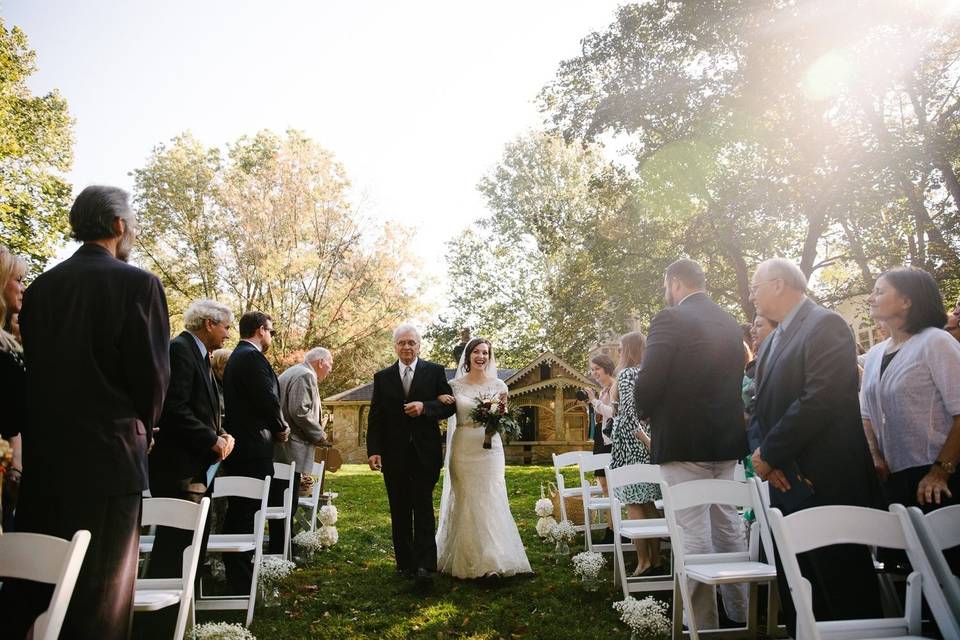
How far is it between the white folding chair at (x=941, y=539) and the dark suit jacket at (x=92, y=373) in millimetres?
3359

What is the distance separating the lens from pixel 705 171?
61.8ft

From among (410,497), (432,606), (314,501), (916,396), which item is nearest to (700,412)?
(916,396)

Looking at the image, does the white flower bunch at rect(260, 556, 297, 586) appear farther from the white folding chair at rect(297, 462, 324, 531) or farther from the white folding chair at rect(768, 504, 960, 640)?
the white folding chair at rect(768, 504, 960, 640)

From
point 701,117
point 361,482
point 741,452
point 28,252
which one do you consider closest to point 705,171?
point 701,117

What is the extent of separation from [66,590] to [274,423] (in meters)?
3.96

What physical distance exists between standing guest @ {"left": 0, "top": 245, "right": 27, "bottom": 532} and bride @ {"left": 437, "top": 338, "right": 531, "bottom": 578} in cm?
383

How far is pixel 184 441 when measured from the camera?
4770mm

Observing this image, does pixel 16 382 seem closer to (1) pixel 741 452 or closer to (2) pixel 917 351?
A: (1) pixel 741 452

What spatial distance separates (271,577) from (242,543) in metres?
0.98

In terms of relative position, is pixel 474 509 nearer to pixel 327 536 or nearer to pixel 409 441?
pixel 409 441

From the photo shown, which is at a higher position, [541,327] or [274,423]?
[541,327]

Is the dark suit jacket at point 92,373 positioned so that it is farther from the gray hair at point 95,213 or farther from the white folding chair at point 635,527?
the white folding chair at point 635,527

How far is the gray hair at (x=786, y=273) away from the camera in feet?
12.9

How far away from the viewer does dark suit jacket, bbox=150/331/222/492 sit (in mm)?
4723
